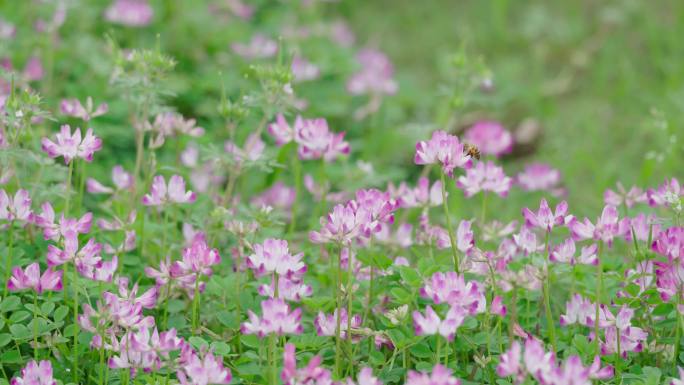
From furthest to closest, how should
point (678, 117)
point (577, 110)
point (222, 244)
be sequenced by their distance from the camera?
1. point (577, 110)
2. point (678, 117)
3. point (222, 244)

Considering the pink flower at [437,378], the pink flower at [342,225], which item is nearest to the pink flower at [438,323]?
the pink flower at [437,378]

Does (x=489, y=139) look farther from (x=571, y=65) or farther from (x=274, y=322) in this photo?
(x=274, y=322)

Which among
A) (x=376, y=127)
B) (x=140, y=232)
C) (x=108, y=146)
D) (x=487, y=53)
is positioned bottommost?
(x=140, y=232)

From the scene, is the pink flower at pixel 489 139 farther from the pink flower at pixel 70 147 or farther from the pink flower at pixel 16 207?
the pink flower at pixel 16 207

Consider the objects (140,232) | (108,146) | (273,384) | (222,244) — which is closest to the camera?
(273,384)

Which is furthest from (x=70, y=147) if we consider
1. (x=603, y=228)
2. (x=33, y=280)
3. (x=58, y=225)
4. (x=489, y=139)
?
(x=489, y=139)

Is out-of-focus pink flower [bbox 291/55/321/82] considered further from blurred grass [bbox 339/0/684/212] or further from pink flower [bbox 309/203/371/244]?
pink flower [bbox 309/203/371/244]

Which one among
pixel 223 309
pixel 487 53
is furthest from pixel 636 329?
pixel 487 53

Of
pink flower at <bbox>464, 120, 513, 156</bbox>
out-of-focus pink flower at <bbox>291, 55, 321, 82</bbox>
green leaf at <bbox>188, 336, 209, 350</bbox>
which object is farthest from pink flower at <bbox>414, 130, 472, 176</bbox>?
out-of-focus pink flower at <bbox>291, 55, 321, 82</bbox>

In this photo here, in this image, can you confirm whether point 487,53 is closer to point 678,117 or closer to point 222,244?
point 678,117
